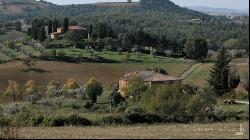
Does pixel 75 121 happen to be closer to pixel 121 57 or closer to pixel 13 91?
pixel 13 91

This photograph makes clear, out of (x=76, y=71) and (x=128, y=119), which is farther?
(x=76, y=71)

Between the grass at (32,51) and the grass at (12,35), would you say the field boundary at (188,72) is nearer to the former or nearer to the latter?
the grass at (32,51)

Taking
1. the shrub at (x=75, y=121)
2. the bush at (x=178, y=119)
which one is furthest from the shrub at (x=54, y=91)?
the shrub at (x=75, y=121)

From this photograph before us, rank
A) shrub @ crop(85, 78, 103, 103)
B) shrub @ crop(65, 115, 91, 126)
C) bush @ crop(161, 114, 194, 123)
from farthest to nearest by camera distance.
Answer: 1. shrub @ crop(85, 78, 103, 103)
2. bush @ crop(161, 114, 194, 123)
3. shrub @ crop(65, 115, 91, 126)

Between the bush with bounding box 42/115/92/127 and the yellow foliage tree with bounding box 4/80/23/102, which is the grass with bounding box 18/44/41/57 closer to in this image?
the yellow foliage tree with bounding box 4/80/23/102

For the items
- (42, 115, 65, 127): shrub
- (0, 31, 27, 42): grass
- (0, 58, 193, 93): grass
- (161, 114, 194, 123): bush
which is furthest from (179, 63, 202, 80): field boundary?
(0, 31, 27, 42): grass

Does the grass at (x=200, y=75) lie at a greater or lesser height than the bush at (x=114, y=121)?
lesser

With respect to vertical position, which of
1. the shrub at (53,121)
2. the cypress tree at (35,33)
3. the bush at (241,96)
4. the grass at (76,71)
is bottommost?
the grass at (76,71)

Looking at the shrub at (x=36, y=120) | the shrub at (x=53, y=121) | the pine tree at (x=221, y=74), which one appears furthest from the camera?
the pine tree at (x=221, y=74)

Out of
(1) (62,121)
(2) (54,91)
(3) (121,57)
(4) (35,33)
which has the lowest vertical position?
(2) (54,91)

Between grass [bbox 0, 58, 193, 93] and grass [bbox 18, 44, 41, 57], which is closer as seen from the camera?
grass [bbox 0, 58, 193, 93]

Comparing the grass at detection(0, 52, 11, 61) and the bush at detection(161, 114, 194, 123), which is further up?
the bush at detection(161, 114, 194, 123)

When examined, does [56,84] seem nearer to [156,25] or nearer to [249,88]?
[249,88]

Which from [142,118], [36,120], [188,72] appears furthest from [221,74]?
[36,120]
